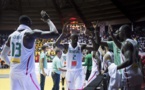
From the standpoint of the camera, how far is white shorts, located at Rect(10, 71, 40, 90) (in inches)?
185

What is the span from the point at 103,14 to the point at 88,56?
803 inches

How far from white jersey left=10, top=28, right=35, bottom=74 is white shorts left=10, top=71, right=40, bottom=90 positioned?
8 cm

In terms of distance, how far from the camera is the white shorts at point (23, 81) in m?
4.69

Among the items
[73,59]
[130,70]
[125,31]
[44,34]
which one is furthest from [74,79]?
[44,34]

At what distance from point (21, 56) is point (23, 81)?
421 mm

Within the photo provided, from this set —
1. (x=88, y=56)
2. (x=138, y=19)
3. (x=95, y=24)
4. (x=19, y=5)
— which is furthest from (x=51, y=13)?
(x=95, y=24)

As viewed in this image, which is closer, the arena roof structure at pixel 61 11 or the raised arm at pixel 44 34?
the raised arm at pixel 44 34

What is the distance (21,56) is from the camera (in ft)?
15.7

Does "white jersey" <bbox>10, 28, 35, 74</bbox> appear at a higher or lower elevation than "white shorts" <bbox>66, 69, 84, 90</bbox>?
higher

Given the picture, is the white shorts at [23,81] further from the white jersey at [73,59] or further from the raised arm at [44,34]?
the white jersey at [73,59]

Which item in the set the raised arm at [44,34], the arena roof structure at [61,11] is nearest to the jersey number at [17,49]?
the raised arm at [44,34]

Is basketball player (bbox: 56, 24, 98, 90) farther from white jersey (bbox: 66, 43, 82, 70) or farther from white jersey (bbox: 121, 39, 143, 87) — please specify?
white jersey (bbox: 121, 39, 143, 87)

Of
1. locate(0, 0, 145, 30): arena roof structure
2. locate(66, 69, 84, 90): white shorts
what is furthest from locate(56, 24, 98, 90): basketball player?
locate(0, 0, 145, 30): arena roof structure

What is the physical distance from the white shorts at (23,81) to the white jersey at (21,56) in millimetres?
84
